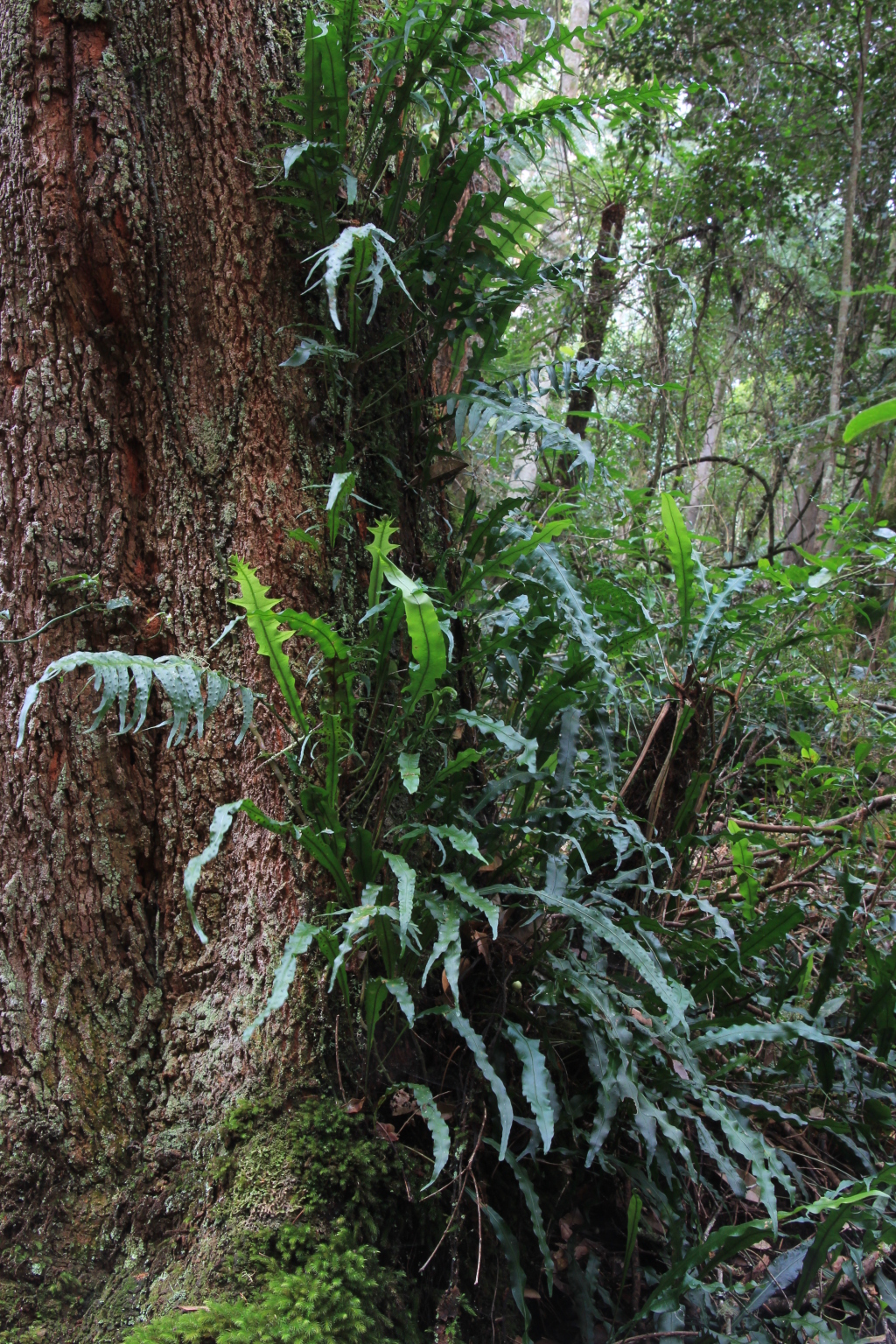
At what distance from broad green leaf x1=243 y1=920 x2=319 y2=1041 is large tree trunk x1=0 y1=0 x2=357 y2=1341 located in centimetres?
28

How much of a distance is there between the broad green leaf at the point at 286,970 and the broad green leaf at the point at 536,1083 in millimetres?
404

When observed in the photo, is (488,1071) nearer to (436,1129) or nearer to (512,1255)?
(436,1129)

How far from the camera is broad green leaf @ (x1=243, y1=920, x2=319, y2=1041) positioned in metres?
1.04

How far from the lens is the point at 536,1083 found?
3.97ft

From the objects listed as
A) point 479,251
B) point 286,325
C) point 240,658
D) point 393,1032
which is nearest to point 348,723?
point 240,658

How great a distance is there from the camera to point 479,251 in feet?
5.36

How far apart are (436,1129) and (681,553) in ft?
3.83

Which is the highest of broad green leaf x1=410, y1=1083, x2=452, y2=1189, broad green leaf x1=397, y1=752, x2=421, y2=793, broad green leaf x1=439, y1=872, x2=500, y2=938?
broad green leaf x1=397, y1=752, x2=421, y2=793

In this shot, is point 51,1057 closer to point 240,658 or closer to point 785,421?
point 240,658

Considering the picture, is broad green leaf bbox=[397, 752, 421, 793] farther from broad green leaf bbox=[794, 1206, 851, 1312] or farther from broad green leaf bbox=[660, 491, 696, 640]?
broad green leaf bbox=[794, 1206, 851, 1312]

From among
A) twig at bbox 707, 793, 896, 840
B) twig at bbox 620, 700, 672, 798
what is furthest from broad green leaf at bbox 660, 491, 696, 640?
twig at bbox 707, 793, 896, 840

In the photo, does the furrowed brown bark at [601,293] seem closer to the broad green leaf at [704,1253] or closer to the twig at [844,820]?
the twig at [844,820]

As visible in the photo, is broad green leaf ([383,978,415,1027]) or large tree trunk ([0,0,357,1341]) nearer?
broad green leaf ([383,978,415,1027])

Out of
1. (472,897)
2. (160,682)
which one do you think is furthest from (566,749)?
(160,682)
